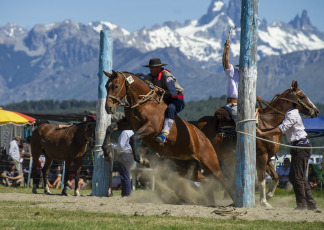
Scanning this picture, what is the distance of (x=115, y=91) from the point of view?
1111 centimetres

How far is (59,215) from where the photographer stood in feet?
32.1

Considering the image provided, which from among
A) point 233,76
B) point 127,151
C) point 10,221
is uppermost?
point 233,76

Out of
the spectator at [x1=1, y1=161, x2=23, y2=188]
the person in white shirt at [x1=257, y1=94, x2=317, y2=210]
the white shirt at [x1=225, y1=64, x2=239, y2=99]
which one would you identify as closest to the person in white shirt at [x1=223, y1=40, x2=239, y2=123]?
the white shirt at [x1=225, y1=64, x2=239, y2=99]

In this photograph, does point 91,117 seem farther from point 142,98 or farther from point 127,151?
point 142,98

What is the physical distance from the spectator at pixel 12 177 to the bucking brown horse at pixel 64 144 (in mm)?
4540

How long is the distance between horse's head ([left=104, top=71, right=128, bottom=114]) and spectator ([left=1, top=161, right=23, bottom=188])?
12.3 meters

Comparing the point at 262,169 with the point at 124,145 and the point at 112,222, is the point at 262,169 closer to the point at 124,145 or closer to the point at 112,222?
the point at 124,145

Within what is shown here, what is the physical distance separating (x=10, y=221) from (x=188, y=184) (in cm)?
512

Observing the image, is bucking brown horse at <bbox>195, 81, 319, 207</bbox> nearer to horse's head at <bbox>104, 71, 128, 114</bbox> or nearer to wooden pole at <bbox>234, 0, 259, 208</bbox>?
wooden pole at <bbox>234, 0, 259, 208</bbox>

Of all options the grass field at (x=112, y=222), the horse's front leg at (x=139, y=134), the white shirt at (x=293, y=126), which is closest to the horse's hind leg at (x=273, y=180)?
the white shirt at (x=293, y=126)

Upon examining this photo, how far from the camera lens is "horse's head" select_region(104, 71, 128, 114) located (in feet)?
36.0

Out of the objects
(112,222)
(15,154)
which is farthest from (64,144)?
(112,222)

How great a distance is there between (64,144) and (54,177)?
6.25m

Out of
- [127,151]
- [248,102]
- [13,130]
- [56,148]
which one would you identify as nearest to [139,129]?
[248,102]
